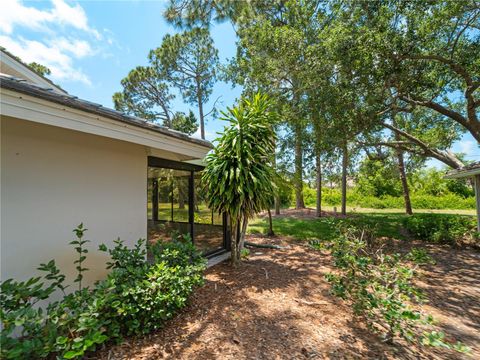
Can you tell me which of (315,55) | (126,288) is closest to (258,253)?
(126,288)

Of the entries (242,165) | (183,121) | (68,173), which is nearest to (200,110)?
(183,121)

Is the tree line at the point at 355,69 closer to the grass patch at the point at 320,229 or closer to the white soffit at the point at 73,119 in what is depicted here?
the grass patch at the point at 320,229

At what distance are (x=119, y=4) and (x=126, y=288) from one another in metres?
6.97

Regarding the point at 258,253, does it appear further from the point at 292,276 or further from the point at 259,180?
the point at 259,180

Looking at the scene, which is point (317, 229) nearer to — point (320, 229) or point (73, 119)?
point (320, 229)

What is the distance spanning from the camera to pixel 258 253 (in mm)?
6492

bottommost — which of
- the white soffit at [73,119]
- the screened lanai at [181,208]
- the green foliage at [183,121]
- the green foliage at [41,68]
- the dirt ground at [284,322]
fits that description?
the dirt ground at [284,322]

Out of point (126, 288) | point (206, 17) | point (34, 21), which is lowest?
point (126, 288)

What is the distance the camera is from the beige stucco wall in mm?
2691

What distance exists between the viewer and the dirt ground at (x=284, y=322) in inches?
97.4

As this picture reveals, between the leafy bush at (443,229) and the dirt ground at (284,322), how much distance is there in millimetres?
2665

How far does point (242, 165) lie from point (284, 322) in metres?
2.80

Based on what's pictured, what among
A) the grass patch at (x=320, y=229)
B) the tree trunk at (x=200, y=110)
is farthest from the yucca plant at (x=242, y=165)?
the tree trunk at (x=200, y=110)

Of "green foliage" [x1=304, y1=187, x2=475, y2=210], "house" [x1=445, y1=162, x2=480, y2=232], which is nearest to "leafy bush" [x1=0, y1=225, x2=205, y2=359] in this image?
"house" [x1=445, y1=162, x2=480, y2=232]
